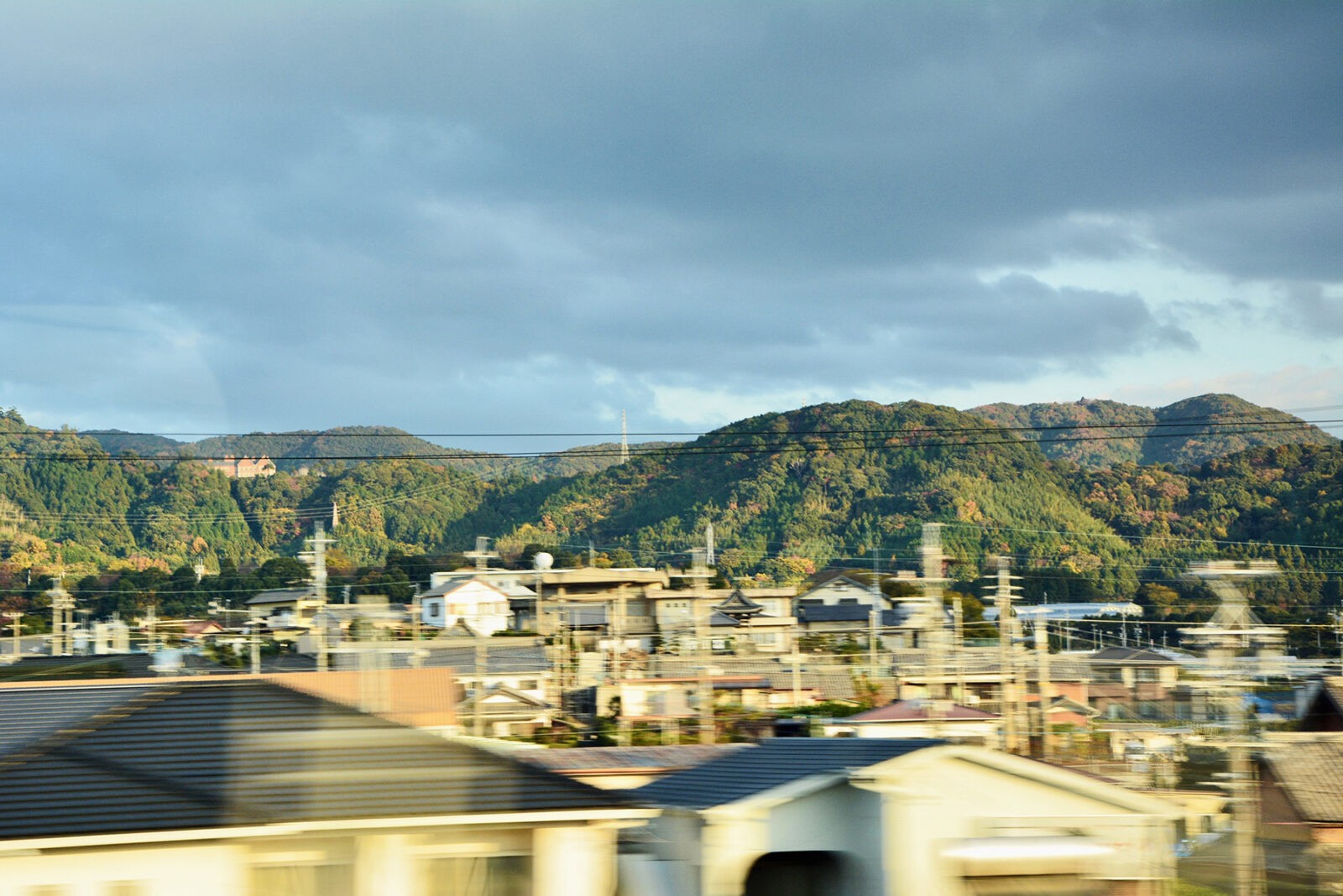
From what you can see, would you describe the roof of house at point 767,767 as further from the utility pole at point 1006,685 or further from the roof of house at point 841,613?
the roof of house at point 841,613

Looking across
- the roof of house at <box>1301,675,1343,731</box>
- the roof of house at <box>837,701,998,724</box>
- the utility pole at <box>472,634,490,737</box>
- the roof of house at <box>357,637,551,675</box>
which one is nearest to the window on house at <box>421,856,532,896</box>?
the roof of house at <box>837,701,998,724</box>

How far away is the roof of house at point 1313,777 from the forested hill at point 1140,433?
87.9ft

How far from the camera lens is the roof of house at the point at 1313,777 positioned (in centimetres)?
1185

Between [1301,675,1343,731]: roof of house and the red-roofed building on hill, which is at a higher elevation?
[1301,675,1343,731]: roof of house

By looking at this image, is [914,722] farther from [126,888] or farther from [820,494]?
[820,494]

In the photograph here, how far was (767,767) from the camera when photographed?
863cm

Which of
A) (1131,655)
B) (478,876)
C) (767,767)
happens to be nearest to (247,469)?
(1131,655)

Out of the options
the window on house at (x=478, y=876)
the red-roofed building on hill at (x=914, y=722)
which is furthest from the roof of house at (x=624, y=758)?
the window on house at (x=478, y=876)

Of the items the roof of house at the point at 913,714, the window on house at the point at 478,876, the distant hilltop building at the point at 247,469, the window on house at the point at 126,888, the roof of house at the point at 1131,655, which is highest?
the distant hilltop building at the point at 247,469

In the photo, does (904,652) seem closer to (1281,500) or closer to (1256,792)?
(1281,500)

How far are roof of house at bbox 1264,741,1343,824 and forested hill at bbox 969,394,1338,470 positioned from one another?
1055 inches

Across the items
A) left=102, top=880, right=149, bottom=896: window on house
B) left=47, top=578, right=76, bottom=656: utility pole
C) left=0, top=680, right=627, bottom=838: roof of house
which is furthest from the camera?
left=47, top=578, right=76, bottom=656: utility pole

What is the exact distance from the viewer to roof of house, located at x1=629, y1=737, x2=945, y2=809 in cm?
796

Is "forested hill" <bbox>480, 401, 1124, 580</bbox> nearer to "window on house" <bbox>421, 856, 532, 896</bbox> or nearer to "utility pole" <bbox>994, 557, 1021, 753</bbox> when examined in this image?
"utility pole" <bbox>994, 557, 1021, 753</bbox>
